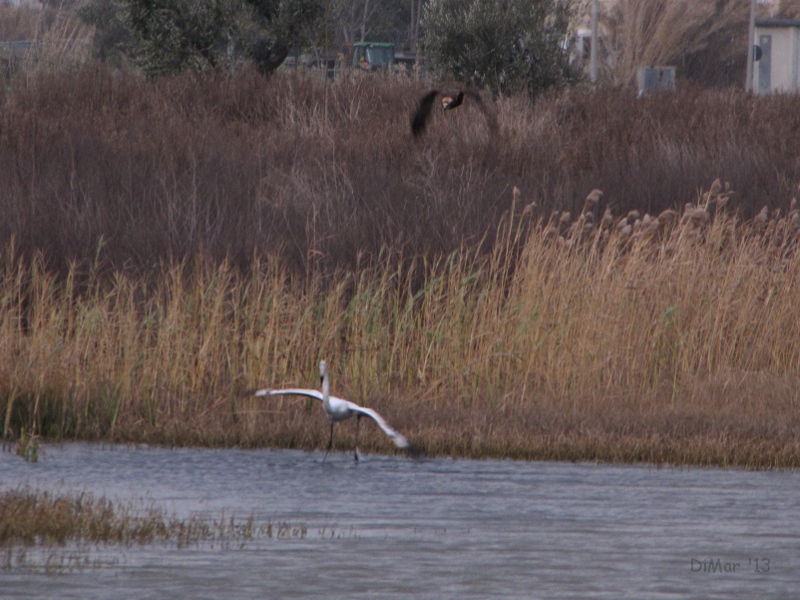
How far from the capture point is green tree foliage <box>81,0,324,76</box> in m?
23.3

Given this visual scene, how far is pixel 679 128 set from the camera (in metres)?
20.8

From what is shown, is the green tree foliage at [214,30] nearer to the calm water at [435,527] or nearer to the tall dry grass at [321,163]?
the tall dry grass at [321,163]

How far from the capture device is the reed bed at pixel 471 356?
9344mm

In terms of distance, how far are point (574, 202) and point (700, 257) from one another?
4359mm

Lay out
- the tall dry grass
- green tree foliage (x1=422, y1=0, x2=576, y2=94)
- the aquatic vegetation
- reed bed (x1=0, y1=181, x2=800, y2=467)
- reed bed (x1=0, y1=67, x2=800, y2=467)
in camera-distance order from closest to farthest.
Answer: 1. the aquatic vegetation
2. reed bed (x1=0, y1=181, x2=800, y2=467)
3. reed bed (x1=0, y1=67, x2=800, y2=467)
4. the tall dry grass
5. green tree foliage (x1=422, y1=0, x2=576, y2=94)

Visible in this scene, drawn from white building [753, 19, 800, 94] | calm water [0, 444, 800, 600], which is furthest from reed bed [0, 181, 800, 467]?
white building [753, 19, 800, 94]

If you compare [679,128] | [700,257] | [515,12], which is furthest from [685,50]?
[700,257]

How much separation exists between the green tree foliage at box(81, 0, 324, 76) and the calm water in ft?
49.9

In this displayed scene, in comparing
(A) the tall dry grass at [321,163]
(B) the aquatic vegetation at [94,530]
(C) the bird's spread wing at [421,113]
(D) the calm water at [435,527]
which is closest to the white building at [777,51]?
(A) the tall dry grass at [321,163]

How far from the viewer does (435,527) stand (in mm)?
7133

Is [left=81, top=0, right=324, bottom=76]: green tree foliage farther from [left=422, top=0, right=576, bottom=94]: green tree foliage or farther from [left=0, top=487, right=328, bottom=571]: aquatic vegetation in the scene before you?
[left=0, top=487, right=328, bottom=571]: aquatic vegetation

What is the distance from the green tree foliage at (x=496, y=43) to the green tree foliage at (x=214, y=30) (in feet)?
7.29

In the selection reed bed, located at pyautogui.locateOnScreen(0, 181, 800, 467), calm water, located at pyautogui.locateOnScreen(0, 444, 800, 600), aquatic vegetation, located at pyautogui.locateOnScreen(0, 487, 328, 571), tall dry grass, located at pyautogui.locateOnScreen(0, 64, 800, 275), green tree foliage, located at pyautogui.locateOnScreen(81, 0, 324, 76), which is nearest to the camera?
calm water, located at pyautogui.locateOnScreen(0, 444, 800, 600)

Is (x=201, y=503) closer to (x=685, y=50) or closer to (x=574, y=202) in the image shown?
(x=574, y=202)
